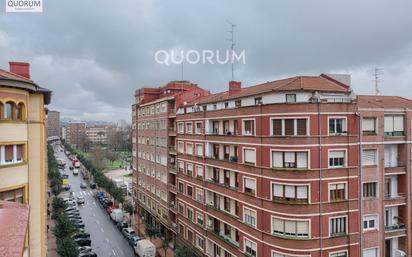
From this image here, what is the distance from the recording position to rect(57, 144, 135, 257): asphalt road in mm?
41888

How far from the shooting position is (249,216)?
25906 millimetres

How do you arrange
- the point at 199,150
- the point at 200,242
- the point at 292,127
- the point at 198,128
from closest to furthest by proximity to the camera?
the point at 292,127 < the point at 200,242 < the point at 199,150 < the point at 198,128

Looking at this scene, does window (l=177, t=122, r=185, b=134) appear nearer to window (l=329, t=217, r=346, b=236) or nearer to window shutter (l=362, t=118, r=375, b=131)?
window shutter (l=362, t=118, r=375, b=131)

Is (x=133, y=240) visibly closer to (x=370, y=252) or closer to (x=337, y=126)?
(x=370, y=252)

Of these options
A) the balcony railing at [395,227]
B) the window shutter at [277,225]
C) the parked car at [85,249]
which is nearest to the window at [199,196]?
the window shutter at [277,225]

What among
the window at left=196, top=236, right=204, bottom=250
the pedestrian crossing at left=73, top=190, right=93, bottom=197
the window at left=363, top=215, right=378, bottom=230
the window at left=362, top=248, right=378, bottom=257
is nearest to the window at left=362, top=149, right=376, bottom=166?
the window at left=363, top=215, right=378, bottom=230

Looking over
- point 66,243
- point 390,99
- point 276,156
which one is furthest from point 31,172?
point 390,99

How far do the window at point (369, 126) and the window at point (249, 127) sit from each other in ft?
26.7

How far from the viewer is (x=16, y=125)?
56.2ft

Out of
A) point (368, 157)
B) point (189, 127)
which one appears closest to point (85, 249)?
point (189, 127)

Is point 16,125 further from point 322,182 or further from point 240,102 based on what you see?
point 322,182

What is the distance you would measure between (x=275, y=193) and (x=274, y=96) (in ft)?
22.9

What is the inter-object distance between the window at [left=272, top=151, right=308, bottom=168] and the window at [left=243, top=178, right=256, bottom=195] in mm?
3073

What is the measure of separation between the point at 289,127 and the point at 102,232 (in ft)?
126
